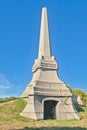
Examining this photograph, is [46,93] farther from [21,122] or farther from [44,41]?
[44,41]

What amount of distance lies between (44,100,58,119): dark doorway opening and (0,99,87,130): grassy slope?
8.24 ft

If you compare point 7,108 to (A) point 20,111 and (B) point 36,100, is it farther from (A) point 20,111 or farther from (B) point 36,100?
(B) point 36,100

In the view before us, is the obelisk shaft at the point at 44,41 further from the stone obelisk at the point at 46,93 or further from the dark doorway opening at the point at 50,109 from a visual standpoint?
the dark doorway opening at the point at 50,109

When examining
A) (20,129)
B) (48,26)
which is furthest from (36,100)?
(48,26)

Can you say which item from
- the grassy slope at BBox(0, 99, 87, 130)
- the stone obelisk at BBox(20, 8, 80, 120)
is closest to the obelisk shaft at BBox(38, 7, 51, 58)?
the stone obelisk at BBox(20, 8, 80, 120)

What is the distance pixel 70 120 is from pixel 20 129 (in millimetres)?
9427

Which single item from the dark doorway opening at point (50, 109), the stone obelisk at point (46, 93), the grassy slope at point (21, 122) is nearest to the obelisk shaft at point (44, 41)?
the stone obelisk at point (46, 93)

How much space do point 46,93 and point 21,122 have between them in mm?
5705

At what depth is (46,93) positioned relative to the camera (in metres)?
30.2

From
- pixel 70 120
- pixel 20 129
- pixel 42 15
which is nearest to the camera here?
pixel 20 129

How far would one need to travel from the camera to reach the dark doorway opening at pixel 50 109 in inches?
1210

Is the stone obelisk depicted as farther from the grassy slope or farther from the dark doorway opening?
the grassy slope

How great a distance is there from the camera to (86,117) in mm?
30594

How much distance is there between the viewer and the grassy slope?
22.7m
